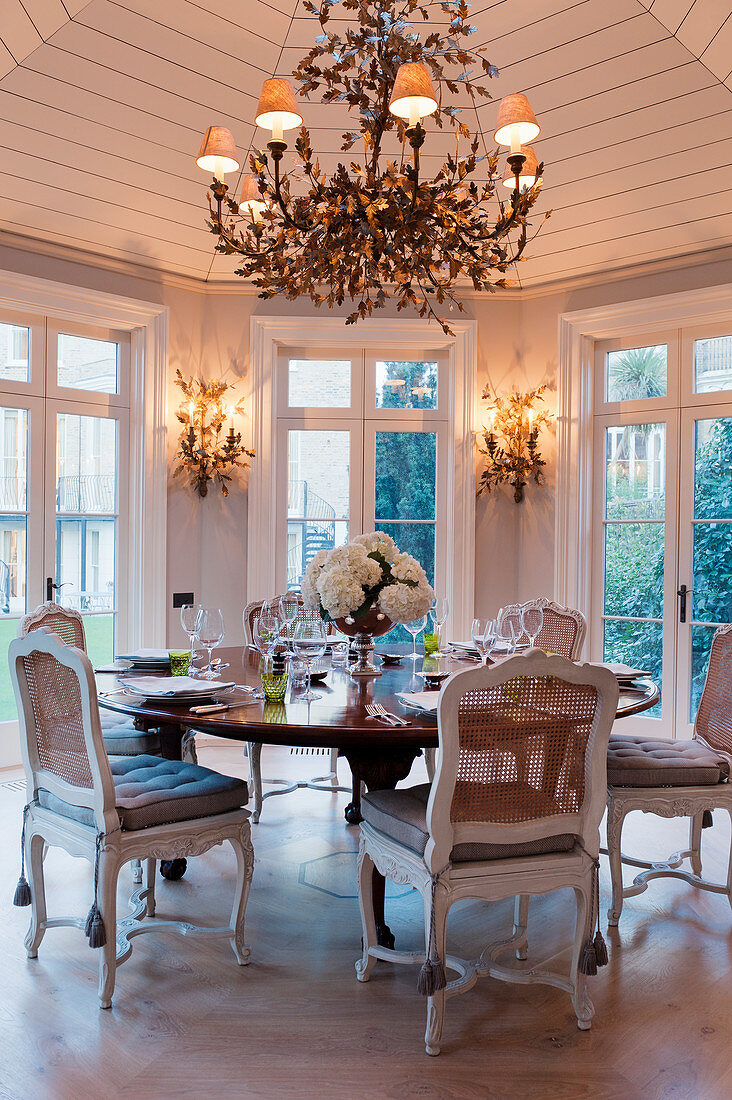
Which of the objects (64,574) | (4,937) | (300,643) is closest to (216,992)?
(4,937)

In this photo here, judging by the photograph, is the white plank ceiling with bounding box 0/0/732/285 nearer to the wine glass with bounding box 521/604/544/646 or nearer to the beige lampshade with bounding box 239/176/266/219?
the beige lampshade with bounding box 239/176/266/219

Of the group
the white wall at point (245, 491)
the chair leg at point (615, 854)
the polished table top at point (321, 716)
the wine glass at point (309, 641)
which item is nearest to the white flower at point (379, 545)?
the wine glass at point (309, 641)

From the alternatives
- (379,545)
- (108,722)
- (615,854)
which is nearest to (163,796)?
(108,722)

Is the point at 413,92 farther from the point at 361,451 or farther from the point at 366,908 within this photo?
the point at 361,451

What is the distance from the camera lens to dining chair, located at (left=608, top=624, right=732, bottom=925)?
2713mm

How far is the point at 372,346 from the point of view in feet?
17.4

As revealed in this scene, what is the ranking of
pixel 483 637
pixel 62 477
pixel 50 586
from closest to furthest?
pixel 483 637
pixel 50 586
pixel 62 477

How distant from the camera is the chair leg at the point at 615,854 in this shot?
8.89 ft

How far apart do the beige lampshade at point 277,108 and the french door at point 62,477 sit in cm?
260

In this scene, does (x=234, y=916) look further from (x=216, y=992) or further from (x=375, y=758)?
(x=375, y=758)

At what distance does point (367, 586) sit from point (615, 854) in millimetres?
1175

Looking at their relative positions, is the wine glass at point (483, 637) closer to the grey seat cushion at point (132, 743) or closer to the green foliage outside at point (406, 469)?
the grey seat cushion at point (132, 743)

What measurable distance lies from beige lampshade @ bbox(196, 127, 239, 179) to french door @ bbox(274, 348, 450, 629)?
2.58m

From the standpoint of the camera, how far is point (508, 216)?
2533mm
